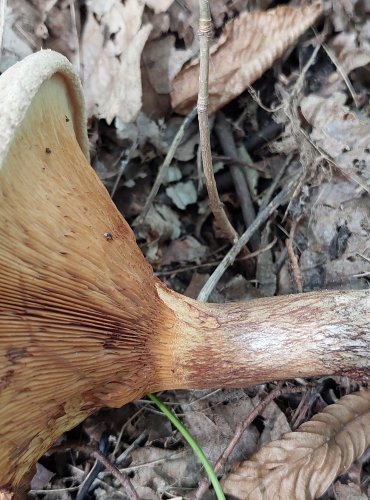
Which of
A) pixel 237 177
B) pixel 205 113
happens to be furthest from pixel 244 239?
pixel 205 113

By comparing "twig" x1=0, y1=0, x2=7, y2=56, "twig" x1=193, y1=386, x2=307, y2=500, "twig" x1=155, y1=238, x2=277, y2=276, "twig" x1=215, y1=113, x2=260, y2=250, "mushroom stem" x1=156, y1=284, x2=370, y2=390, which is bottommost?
"twig" x1=193, y1=386, x2=307, y2=500

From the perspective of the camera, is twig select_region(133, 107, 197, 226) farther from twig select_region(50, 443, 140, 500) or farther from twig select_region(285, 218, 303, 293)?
twig select_region(50, 443, 140, 500)

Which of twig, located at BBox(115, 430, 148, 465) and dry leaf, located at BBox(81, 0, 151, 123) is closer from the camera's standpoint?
twig, located at BBox(115, 430, 148, 465)

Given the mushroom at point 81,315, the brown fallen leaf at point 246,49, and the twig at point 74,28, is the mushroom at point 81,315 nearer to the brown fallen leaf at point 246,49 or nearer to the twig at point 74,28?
the brown fallen leaf at point 246,49

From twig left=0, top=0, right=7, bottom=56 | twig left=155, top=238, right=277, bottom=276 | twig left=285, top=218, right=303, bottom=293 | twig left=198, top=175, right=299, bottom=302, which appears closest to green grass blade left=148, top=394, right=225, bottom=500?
twig left=198, top=175, right=299, bottom=302

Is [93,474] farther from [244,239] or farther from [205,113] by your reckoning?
A: [205,113]
